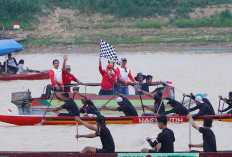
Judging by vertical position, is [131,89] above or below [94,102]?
below

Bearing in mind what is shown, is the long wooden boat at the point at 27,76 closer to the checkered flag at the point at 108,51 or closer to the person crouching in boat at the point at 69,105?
the checkered flag at the point at 108,51

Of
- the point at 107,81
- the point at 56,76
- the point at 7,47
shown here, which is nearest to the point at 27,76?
the point at 7,47

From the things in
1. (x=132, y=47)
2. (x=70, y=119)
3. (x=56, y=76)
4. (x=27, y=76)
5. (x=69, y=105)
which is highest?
(x=56, y=76)

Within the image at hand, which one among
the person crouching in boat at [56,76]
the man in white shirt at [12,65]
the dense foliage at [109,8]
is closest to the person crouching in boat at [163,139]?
the person crouching in boat at [56,76]

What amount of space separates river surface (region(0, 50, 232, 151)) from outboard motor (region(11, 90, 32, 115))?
54cm

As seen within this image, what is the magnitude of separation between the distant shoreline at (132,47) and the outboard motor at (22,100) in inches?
1003

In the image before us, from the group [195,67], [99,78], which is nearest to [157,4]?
[195,67]

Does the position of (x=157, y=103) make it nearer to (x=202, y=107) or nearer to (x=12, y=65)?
(x=202, y=107)

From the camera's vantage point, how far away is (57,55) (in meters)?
43.0

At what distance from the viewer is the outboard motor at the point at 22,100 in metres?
18.3

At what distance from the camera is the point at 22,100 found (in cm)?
1839

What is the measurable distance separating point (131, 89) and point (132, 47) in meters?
17.6

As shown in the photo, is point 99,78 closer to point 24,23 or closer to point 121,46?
point 121,46

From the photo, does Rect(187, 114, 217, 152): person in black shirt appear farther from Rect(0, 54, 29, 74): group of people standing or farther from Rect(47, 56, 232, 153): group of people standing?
Rect(0, 54, 29, 74): group of people standing
